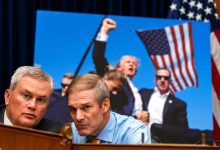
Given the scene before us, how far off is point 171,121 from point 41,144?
130 inches

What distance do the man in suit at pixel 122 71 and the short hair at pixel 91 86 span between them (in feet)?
7.50

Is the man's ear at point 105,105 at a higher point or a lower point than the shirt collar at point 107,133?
higher

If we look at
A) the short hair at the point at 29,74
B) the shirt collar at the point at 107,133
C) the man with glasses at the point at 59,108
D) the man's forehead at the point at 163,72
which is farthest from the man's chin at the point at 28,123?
the man's forehead at the point at 163,72

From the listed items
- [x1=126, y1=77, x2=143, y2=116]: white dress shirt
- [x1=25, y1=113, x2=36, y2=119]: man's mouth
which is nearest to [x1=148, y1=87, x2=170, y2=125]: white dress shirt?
[x1=126, y1=77, x2=143, y2=116]: white dress shirt

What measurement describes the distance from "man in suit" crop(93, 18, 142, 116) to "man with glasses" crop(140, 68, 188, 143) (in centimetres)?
11

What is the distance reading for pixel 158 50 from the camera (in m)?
5.31

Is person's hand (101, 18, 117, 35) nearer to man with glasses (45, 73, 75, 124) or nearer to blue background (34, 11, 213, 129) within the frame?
blue background (34, 11, 213, 129)

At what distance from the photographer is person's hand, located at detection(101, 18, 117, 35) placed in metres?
5.15

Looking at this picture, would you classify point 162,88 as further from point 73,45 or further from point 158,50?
point 73,45

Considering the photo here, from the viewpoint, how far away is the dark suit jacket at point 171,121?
4945 mm

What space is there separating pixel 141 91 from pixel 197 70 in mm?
667

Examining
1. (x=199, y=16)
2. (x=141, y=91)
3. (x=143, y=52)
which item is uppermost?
(x=199, y=16)

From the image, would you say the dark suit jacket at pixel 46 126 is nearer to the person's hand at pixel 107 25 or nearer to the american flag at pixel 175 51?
the person's hand at pixel 107 25

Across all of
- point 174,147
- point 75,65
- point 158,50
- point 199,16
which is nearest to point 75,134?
point 174,147
